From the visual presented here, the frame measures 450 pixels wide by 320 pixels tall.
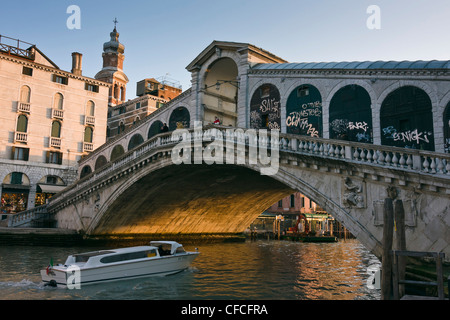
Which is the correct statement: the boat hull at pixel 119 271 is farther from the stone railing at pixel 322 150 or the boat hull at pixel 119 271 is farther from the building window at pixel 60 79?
the building window at pixel 60 79

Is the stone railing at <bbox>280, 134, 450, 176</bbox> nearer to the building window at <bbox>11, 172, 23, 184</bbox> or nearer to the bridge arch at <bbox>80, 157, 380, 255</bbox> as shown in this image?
the bridge arch at <bbox>80, 157, 380, 255</bbox>

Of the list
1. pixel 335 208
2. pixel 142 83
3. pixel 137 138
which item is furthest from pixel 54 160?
pixel 335 208

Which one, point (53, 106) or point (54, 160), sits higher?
point (53, 106)

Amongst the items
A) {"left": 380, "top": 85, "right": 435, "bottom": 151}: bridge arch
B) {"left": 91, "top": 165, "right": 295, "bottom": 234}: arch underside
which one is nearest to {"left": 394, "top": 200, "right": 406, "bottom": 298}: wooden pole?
{"left": 380, "top": 85, "right": 435, "bottom": 151}: bridge arch

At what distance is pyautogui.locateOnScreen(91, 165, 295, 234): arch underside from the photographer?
21703 millimetres

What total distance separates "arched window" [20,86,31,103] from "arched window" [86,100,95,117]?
5.21 metres

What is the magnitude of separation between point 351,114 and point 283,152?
389 cm

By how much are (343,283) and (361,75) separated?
848 cm

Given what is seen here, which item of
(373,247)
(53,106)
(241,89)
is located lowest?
(373,247)

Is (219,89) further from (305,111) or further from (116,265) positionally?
(116,265)

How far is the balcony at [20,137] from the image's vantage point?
1234 inches

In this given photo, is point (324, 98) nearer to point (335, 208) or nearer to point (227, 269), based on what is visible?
point (335, 208)
